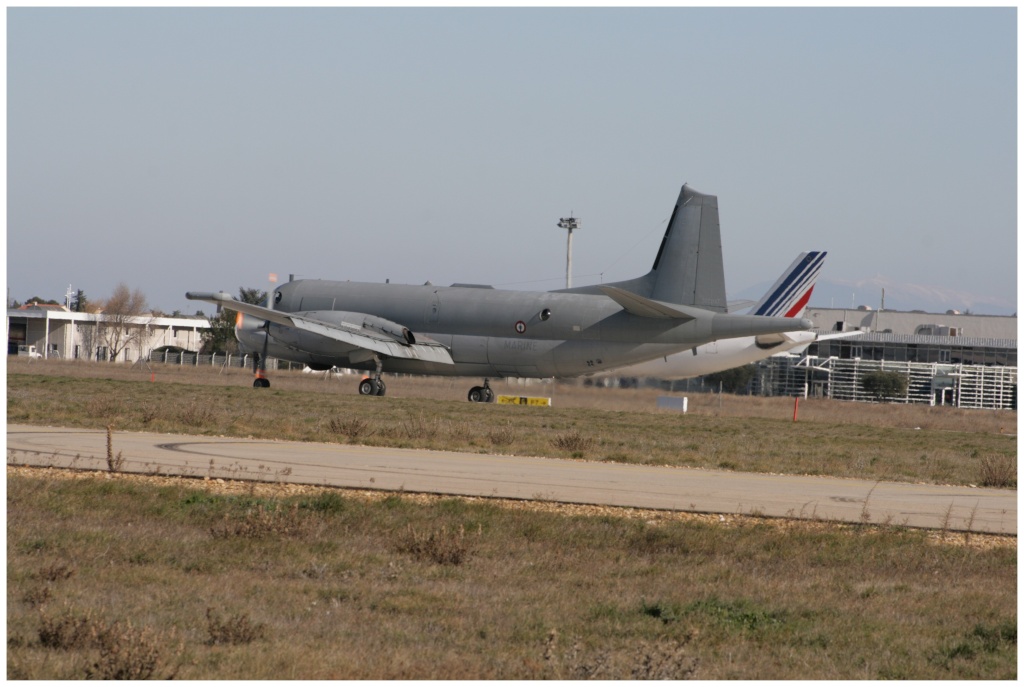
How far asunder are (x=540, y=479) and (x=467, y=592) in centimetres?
830

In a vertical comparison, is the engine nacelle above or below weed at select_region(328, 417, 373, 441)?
above

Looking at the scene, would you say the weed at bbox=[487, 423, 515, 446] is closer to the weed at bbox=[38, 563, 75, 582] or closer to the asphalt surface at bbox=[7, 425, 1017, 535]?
the asphalt surface at bbox=[7, 425, 1017, 535]

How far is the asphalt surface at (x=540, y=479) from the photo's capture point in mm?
18172

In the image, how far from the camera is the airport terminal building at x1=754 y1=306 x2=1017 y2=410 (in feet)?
323

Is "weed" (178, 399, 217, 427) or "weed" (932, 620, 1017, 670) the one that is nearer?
"weed" (932, 620, 1017, 670)

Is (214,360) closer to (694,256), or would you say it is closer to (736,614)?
(694,256)

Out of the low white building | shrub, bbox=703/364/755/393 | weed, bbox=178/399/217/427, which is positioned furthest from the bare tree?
weed, bbox=178/399/217/427

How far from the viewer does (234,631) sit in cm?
993

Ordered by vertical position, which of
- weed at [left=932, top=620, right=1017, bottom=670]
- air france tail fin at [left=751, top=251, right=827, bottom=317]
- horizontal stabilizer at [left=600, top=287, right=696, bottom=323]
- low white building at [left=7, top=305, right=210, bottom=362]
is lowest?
weed at [left=932, top=620, right=1017, bottom=670]

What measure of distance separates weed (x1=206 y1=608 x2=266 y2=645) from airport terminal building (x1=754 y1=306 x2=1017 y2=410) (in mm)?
73284

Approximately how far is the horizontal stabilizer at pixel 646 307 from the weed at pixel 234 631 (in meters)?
32.6

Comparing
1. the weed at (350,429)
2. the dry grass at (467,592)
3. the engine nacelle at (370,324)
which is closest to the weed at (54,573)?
the dry grass at (467,592)

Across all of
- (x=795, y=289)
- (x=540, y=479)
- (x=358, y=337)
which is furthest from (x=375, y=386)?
(x=540, y=479)

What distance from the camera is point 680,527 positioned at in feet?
53.0
